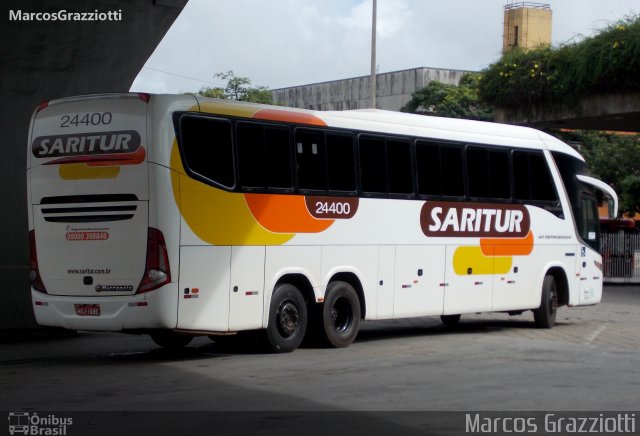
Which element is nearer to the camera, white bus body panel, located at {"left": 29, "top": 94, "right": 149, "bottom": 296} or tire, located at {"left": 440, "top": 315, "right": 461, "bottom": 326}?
white bus body panel, located at {"left": 29, "top": 94, "right": 149, "bottom": 296}

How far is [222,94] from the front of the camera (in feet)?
222

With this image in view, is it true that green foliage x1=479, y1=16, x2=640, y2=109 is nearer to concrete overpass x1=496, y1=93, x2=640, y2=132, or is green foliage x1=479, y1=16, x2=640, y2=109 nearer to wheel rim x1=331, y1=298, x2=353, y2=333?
concrete overpass x1=496, y1=93, x2=640, y2=132

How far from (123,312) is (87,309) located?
1.89 ft

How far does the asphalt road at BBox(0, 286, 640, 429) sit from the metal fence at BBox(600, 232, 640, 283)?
22.5 metres

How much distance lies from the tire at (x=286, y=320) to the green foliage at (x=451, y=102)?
45716 mm

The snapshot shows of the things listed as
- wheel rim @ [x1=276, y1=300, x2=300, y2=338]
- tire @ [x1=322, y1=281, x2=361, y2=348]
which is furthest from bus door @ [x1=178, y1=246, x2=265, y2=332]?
tire @ [x1=322, y1=281, x2=361, y2=348]

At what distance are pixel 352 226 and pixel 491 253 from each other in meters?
3.70

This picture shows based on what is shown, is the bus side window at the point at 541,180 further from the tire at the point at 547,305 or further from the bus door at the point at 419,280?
the bus door at the point at 419,280

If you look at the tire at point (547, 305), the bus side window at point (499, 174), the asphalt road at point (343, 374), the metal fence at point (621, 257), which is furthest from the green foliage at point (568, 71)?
the metal fence at point (621, 257)

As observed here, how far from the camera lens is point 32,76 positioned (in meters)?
17.1

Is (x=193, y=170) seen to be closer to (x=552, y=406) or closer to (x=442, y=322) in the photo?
(x=552, y=406)

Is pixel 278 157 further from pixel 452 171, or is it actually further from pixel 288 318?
pixel 452 171

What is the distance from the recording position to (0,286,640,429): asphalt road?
35.8 ft

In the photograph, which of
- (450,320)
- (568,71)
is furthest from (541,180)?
(568,71)
